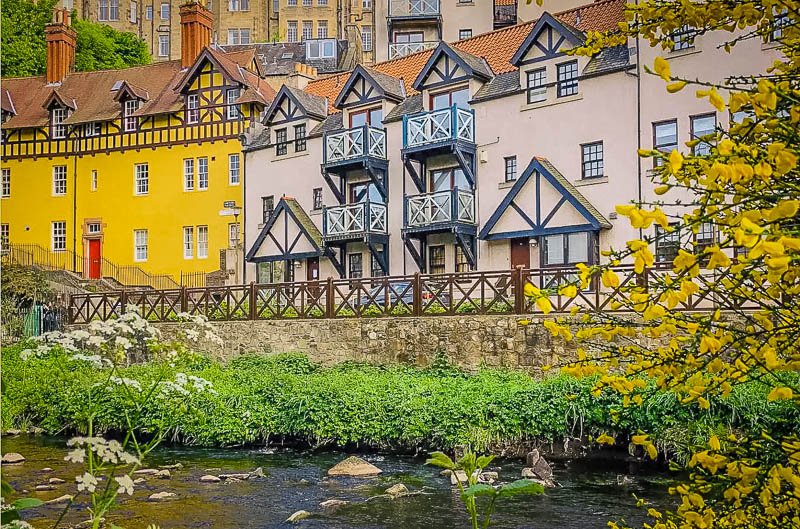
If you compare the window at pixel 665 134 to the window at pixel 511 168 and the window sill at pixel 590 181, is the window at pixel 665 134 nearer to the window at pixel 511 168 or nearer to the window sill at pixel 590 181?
the window sill at pixel 590 181

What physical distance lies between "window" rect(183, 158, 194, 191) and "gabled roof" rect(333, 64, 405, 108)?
849 cm

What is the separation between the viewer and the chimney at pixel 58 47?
42.7 metres

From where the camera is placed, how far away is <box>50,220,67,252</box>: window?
38.8 metres

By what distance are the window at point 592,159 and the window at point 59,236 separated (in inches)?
938

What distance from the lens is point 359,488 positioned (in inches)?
518

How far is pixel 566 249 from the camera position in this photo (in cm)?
2452

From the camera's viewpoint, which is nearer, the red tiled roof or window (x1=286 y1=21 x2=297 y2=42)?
the red tiled roof

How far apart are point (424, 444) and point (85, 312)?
1793 cm

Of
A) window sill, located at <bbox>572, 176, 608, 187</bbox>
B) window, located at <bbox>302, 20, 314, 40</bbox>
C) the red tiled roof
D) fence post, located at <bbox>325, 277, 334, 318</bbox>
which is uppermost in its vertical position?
window, located at <bbox>302, 20, 314, 40</bbox>

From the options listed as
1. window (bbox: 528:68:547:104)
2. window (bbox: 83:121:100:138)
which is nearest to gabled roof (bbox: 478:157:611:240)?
window (bbox: 528:68:547:104)

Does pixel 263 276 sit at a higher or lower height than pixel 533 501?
higher

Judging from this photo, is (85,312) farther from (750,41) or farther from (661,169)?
(661,169)


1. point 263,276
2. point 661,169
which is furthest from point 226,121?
point 661,169

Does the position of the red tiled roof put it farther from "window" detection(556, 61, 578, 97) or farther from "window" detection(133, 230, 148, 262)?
"window" detection(133, 230, 148, 262)
